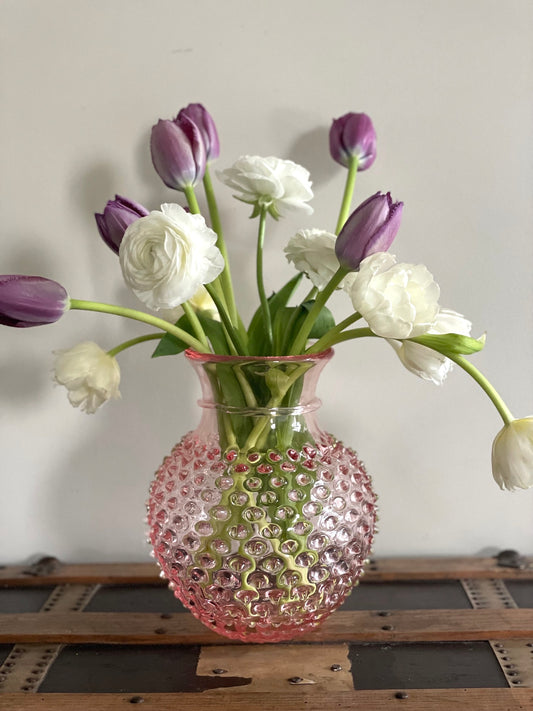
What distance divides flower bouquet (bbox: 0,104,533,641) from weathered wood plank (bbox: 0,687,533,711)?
0.07 metres

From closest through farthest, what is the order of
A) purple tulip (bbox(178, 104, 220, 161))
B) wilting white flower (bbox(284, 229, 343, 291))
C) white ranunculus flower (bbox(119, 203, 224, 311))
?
white ranunculus flower (bbox(119, 203, 224, 311)) < wilting white flower (bbox(284, 229, 343, 291)) < purple tulip (bbox(178, 104, 220, 161))

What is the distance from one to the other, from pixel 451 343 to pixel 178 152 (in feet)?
1.00

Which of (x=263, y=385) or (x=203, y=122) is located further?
(x=203, y=122)

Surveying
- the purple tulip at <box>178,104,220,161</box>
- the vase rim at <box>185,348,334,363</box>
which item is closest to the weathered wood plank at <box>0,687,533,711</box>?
the vase rim at <box>185,348,334,363</box>

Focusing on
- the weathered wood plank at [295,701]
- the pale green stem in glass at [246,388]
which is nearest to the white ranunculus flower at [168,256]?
the pale green stem in glass at [246,388]

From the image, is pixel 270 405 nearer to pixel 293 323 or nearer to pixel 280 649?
pixel 293 323

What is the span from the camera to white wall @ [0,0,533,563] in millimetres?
866

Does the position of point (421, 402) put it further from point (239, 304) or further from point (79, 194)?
point (79, 194)

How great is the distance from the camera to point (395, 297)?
58 cm

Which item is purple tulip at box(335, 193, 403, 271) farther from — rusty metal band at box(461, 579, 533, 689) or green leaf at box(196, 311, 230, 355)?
rusty metal band at box(461, 579, 533, 689)

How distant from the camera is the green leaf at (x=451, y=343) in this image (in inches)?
23.8

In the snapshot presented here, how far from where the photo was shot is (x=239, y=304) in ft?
2.95

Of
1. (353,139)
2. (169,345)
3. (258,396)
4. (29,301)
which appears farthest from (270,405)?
(353,139)

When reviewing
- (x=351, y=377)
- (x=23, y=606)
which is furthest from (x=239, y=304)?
(x=23, y=606)
